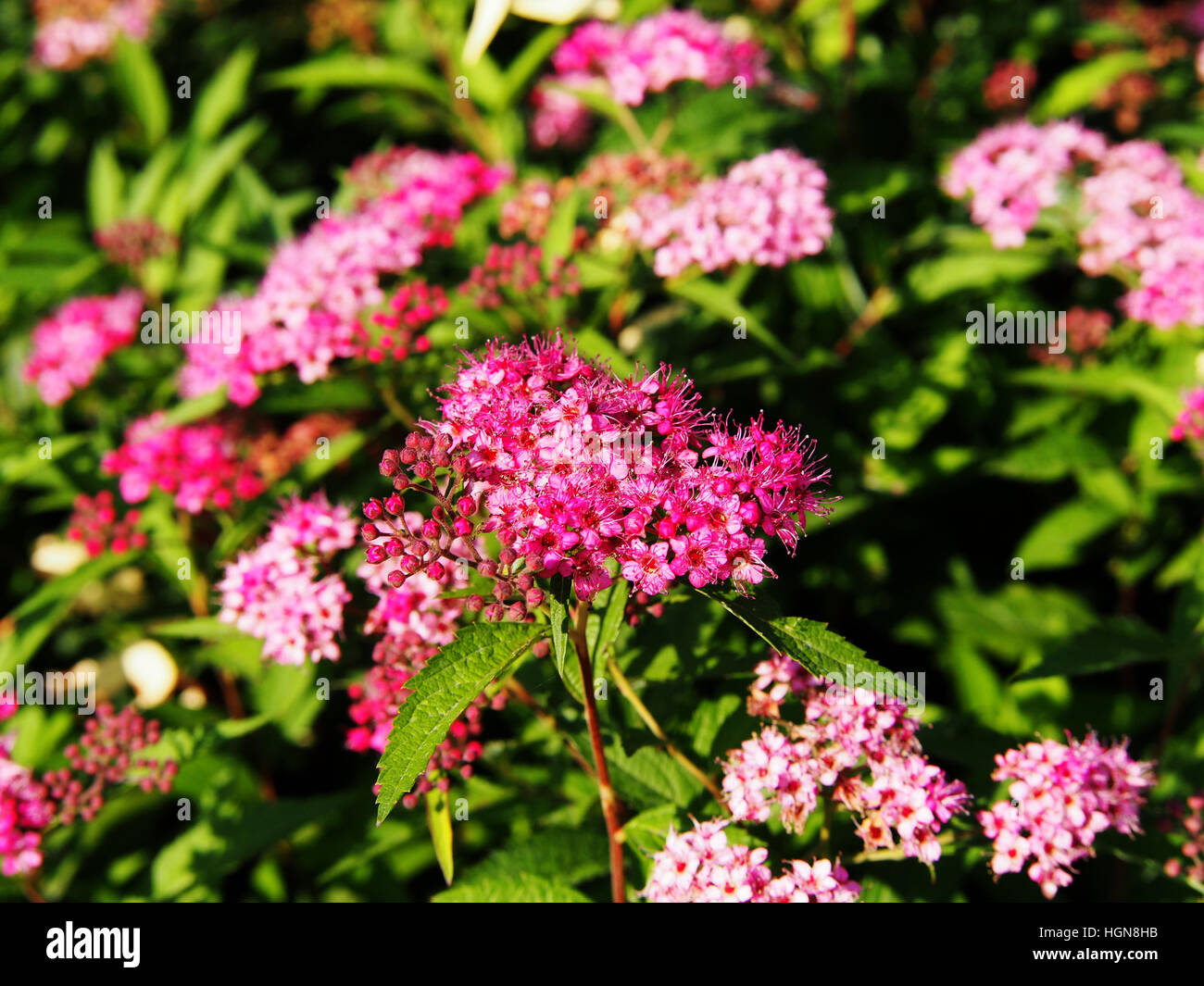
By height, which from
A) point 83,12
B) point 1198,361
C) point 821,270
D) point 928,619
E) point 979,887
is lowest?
point 979,887

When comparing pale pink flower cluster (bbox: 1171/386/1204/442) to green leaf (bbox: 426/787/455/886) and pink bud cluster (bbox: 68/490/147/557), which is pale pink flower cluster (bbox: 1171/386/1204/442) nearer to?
green leaf (bbox: 426/787/455/886)

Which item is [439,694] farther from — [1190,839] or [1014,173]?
[1014,173]

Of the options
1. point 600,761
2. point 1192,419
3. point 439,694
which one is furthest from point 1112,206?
point 439,694

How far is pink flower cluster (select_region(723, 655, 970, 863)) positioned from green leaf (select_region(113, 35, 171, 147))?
4.25m

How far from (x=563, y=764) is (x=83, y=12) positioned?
4568mm

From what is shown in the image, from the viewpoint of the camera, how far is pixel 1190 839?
2.09 meters

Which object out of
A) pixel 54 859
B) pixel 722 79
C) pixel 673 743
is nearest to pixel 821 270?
pixel 722 79

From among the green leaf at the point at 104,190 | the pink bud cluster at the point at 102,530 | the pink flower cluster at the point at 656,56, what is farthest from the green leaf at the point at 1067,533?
the green leaf at the point at 104,190

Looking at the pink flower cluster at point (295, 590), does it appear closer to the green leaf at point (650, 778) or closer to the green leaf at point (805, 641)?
the green leaf at point (650, 778)

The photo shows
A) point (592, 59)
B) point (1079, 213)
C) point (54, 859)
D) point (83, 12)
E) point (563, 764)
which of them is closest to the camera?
point (563, 764)

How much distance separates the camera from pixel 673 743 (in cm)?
209

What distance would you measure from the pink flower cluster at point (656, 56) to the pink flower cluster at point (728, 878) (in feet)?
7.85
